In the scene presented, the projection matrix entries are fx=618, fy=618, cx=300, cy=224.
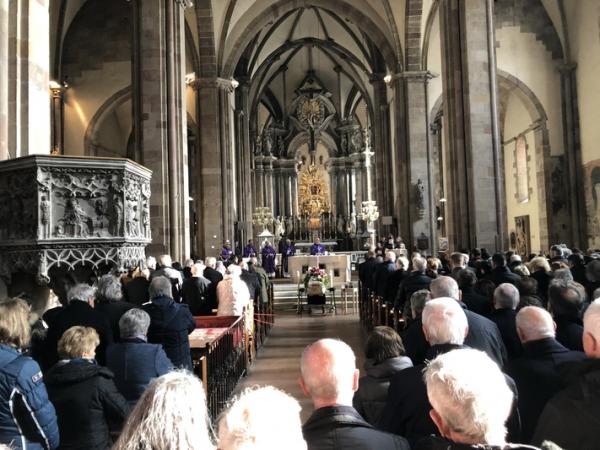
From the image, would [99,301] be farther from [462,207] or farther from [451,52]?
[451,52]

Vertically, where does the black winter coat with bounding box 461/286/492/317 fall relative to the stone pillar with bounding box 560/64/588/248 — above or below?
below

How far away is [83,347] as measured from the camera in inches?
133

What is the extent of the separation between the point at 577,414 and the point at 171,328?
3490mm

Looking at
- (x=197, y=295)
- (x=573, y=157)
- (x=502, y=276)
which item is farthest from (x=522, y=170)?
(x=502, y=276)

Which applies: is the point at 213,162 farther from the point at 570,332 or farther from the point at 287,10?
the point at 570,332

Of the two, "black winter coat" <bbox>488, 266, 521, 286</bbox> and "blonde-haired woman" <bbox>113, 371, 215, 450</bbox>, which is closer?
"blonde-haired woman" <bbox>113, 371, 215, 450</bbox>

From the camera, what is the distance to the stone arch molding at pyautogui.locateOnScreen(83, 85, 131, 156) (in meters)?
21.4

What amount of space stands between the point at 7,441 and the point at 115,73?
65.8ft

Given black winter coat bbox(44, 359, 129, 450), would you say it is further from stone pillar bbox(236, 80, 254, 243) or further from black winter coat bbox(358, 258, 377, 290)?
stone pillar bbox(236, 80, 254, 243)

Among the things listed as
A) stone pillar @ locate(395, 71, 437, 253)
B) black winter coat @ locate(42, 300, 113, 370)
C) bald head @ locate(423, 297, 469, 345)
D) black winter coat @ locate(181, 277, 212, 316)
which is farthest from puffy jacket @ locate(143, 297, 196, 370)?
stone pillar @ locate(395, 71, 437, 253)

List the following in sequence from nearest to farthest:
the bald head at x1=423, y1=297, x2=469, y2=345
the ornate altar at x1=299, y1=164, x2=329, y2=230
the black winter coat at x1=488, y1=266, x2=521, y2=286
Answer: the bald head at x1=423, y1=297, x2=469, y2=345 < the black winter coat at x1=488, y1=266, x2=521, y2=286 < the ornate altar at x1=299, y1=164, x2=329, y2=230

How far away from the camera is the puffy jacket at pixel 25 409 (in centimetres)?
291

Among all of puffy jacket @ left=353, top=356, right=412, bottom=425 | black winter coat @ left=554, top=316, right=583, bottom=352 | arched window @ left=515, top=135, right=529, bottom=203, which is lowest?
puffy jacket @ left=353, top=356, right=412, bottom=425

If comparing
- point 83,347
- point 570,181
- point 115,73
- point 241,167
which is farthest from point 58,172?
point 241,167
